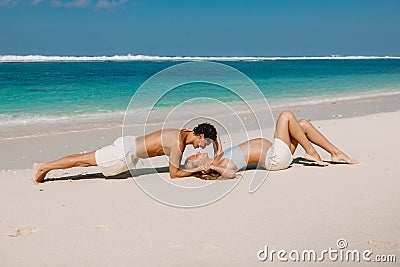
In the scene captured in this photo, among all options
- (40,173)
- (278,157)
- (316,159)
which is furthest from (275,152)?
(40,173)

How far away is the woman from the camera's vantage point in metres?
6.34

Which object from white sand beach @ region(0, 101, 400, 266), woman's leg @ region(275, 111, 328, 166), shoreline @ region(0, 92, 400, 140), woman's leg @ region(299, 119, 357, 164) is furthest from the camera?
shoreline @ region(0, 92, 400, 140)

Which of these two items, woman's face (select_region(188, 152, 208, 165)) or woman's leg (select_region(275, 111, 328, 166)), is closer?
woman's face (select_region(188, 152, 208, 165))

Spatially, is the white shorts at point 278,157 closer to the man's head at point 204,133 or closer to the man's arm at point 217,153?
the man's arm at point 217,153

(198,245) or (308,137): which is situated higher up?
(308,137)

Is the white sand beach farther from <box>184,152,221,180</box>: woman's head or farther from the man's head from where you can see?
the man's head

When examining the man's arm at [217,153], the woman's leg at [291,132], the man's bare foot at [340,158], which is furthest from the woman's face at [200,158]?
the man's bare foot at [340,158]

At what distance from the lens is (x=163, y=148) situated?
641 cm

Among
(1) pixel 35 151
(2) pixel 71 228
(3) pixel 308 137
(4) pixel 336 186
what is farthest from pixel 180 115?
(2) pixel 71 228

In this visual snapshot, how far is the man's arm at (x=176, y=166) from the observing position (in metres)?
6.20

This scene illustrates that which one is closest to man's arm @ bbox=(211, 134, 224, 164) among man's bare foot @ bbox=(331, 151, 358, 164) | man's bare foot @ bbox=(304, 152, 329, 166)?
man's bare foot @ bbox=(304, 152, 329, 166)

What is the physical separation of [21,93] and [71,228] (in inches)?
706

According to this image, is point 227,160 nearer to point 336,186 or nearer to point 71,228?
point 336,186

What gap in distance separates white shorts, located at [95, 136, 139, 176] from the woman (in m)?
0.76
